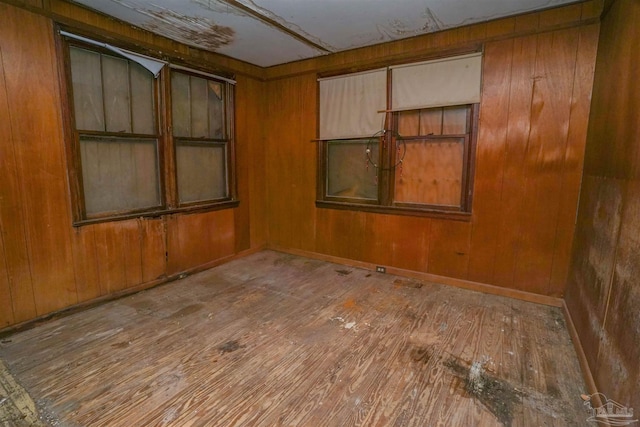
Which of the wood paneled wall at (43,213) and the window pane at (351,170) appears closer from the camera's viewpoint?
the wood paneled wall at (43,213)

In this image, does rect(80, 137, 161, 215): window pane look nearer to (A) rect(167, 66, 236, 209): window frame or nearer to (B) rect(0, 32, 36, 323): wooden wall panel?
(A) rect(167, 66, 236, 209): window frame

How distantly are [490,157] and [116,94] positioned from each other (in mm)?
3628

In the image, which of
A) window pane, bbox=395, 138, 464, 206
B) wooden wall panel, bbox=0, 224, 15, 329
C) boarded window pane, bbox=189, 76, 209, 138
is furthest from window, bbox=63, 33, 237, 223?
window pane, bbox=395, 138, 464, 206

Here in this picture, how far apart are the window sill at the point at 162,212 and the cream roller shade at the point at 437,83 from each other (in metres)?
2.39

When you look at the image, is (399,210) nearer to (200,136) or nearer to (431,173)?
(431,173)

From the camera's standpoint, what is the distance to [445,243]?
3416 mm

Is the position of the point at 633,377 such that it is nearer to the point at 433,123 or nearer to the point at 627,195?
the point at 627,195

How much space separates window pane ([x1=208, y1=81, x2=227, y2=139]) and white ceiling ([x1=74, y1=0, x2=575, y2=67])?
46 cm

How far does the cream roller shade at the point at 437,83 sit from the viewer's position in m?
3.08

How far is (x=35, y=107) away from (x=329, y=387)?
3013 millimetres

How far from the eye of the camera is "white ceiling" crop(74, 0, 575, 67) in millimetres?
2622

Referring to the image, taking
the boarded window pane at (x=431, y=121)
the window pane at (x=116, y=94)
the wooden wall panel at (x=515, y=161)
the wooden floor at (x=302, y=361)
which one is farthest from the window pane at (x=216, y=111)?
the wooden wall panel at (x=515, y=161)

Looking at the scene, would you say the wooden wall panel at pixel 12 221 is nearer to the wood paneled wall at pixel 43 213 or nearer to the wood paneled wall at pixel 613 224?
the wood paneled wall at pixel 43 213

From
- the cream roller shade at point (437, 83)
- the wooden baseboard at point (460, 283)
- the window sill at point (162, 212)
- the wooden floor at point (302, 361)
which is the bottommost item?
the wooden floor at point (302, 361)
